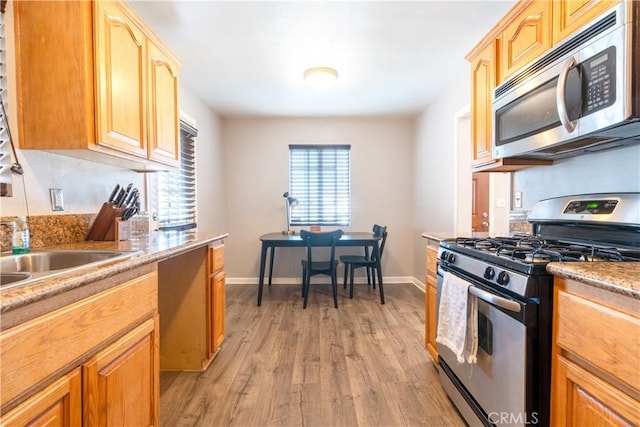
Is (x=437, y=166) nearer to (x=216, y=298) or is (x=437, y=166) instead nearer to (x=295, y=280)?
(x=295, y=280)

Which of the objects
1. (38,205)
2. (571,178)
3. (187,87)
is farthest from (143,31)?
(571,178)

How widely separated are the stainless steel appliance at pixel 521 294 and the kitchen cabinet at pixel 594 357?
53mm

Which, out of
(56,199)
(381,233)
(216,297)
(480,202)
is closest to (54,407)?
(56,199)

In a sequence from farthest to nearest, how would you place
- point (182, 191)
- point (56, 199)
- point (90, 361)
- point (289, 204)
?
point (289, 204) → point (182, 191) → point (56, 199) → point (90, 361)

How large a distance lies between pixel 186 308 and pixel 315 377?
3.19ft

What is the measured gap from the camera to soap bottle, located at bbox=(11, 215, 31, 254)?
1.33 metres

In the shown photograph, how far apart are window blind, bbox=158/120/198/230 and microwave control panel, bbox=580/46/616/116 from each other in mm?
2834

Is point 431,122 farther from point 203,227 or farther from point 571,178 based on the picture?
point 203,227

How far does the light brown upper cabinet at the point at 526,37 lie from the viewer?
59.1 inches

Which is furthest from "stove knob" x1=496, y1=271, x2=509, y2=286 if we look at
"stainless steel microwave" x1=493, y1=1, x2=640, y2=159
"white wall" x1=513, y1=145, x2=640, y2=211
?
"white wall" x1=513, y1=145, x2=640, y2=211

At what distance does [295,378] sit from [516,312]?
4.63ft

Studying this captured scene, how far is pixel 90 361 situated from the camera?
94cm

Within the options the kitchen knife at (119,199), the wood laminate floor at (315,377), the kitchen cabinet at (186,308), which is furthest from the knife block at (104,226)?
the wood laminate floor at (315,377)

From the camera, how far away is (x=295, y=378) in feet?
6.46
